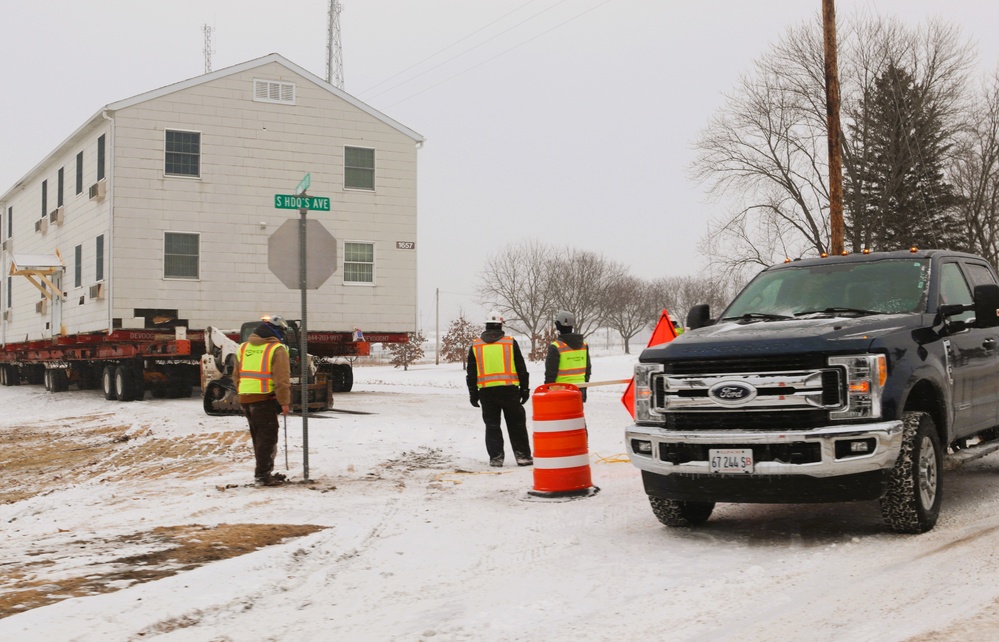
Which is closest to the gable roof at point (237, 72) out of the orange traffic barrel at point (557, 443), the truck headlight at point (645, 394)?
the orange traffic barrel at point (557, 443)

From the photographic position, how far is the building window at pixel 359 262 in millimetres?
24656

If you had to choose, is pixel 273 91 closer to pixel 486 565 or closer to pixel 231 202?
pixel 231 202

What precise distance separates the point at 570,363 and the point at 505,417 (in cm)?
104

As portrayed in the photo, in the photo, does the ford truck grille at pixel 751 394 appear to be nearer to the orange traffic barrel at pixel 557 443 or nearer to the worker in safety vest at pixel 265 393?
the orange traffic barrel at pixel 557 443

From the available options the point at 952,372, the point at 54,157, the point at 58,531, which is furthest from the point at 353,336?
the point at 952,372

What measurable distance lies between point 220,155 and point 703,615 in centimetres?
2109

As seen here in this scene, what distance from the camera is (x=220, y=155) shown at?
2391 cm

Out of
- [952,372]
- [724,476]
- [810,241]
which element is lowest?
[724,476]

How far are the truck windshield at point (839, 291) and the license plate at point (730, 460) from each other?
1.56m

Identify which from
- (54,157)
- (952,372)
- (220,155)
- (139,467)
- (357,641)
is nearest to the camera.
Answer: (357,641)

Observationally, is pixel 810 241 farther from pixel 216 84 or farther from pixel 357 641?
pixel 357 641

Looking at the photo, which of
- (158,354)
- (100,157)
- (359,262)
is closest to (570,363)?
(158,354)

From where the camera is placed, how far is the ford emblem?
21.6 feet

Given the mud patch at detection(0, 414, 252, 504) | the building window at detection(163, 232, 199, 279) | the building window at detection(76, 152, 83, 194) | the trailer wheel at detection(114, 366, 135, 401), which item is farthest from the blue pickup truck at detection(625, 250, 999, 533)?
the building window at detection(76, 152, 83, 194)
